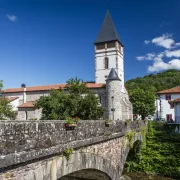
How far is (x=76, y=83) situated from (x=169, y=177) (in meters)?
17.8

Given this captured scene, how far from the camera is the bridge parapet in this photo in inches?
163

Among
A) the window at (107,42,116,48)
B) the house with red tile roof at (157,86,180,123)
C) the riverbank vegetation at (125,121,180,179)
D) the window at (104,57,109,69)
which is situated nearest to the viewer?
the riverbank vegetation at (125,121,180,179)

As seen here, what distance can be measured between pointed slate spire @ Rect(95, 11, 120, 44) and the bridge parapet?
1577 inches

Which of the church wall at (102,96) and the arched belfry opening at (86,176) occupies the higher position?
the church wall at (102,96)

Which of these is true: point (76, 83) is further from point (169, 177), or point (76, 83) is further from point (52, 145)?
point (52, 145)

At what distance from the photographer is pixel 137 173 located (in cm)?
1944

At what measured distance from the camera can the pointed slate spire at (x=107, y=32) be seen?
4575 centimetres

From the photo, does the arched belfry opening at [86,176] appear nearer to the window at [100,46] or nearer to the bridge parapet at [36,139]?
the bridge parapet at [36,139]

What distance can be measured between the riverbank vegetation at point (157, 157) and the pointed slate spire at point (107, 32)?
27.7 meters

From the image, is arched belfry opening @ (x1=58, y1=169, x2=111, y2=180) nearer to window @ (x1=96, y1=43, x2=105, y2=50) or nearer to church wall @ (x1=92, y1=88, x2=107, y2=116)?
church wall @ (x1=92, y1=88, x2=107, y2=116)

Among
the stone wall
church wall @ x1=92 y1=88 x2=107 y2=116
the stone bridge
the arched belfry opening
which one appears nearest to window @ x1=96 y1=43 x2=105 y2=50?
church wall @ x1=92 y1=88 x2=107 y2=116

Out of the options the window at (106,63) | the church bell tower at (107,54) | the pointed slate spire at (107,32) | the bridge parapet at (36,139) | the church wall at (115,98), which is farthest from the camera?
the pointed slate spire at (107,32)

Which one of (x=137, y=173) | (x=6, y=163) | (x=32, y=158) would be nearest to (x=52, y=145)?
(x=32, y=158)

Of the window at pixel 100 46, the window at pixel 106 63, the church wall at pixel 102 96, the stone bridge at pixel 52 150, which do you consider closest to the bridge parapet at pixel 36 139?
the stone bridge at pixel 52 150
